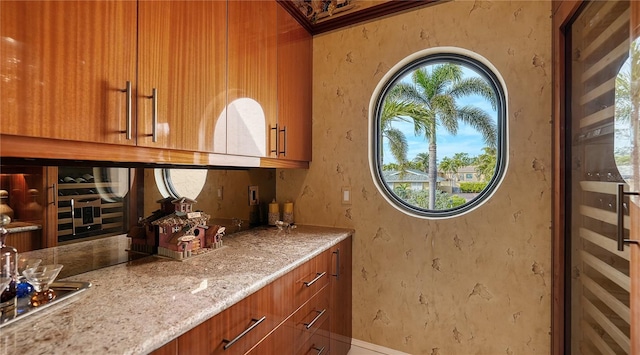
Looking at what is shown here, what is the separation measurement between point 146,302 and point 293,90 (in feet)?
5.04

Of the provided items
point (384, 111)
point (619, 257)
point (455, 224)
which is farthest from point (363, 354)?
point (384, 111)

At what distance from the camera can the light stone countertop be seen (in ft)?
2.27

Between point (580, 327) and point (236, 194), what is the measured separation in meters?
1.95

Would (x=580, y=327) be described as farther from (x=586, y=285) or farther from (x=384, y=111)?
(x=384, y=111)

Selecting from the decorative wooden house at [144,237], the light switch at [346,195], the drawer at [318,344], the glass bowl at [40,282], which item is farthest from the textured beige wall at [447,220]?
the glass bowl at [40,282]

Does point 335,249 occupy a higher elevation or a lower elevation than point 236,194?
lower

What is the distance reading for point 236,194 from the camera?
78.2 inches

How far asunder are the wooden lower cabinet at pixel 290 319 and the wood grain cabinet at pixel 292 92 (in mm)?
718

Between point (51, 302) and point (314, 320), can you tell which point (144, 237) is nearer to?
point (51, 302)

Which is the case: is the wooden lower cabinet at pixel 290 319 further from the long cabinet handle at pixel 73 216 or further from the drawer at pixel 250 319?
the long cabinet handle at pixel 73 216

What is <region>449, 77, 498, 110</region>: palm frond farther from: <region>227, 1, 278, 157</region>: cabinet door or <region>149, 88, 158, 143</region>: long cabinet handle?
<region>149, 88, 158, 143</region>: long cabinet handle

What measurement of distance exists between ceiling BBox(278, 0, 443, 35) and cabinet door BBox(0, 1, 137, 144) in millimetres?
1222

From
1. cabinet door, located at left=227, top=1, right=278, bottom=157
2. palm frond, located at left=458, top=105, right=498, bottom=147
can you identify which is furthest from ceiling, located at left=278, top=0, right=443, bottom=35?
palm frond, located at left=458, top=105, right=498, bottom=147

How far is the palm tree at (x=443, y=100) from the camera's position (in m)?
1.90
